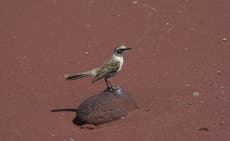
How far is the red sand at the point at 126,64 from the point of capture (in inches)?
499

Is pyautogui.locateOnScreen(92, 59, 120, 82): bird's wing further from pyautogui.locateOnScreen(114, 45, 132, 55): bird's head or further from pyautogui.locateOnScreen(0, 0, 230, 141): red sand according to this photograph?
pyautogui.locateOnScreen(0, 0, 230, 141): red sand

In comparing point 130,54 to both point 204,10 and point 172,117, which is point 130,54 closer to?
point 204,10

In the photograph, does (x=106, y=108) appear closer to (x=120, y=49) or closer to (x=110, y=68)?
(x=110, y=68)

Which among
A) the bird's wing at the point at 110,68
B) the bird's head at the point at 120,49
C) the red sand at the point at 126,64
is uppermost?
the bird's head at the point at 120,49

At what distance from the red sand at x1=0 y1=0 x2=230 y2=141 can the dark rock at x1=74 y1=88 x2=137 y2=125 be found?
223mm

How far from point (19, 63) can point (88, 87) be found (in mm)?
2559

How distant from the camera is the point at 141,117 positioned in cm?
1291

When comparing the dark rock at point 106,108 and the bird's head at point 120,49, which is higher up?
the bird's head at point 120,49

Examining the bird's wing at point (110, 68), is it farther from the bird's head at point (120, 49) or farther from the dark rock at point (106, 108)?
the dark rock at point (106, 108)

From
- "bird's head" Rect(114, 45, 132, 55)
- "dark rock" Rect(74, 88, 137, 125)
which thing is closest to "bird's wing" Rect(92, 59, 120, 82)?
"bird's head" Rect(114, 45, 132, 55)

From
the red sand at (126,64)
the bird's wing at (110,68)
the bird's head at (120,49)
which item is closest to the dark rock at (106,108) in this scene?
the red sand at (126,64)

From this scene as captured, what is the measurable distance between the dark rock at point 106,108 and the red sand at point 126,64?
223 mm

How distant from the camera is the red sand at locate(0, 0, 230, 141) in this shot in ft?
41.6

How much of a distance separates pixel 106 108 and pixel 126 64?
12.0 ft
